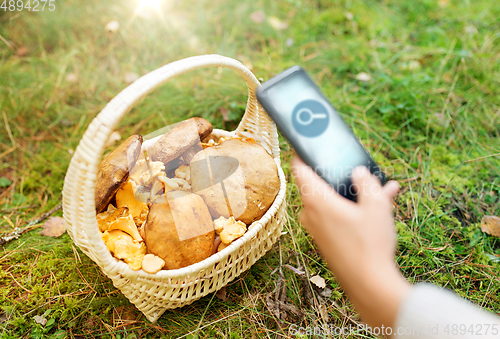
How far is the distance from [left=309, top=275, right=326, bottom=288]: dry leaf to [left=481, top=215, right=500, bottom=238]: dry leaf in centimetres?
137

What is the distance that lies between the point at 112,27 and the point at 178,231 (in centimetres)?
333

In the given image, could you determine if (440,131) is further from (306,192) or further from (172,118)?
(172,118)

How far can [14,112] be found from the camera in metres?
3.05

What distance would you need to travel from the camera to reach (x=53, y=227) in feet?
7.46

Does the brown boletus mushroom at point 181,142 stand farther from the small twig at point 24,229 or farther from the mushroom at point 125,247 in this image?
the small twig at point 24,229

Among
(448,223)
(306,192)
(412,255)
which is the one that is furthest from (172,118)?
(448,223)

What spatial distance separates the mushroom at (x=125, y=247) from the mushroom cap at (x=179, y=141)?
0.55 metres

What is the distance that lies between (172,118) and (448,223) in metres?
2.67

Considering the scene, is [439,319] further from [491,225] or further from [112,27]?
[112,27]

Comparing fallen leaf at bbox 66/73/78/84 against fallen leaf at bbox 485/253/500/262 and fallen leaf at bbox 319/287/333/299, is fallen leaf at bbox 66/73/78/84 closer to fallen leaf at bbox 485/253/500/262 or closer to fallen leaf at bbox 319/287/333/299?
fallen leaf at bbox 319/287/333/299

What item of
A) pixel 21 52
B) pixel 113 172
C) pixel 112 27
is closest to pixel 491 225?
pixel 113 172

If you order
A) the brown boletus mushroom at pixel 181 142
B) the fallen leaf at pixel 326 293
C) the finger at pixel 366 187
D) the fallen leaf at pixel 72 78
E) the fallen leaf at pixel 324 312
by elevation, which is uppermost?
the finger at pixel 366 187

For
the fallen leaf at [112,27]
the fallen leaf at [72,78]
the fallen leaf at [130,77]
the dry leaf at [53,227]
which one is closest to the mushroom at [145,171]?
the dry leaf at [53,227]

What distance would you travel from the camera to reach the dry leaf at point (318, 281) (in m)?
2.02
